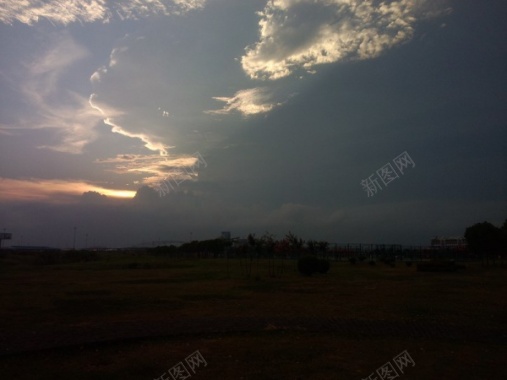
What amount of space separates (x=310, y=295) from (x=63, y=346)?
41.0ft

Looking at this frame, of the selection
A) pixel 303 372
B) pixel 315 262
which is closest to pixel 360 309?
pixel 303 372

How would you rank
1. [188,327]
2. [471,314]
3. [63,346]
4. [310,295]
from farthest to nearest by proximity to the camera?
1. [310,295]
2. [471,314]
3. [188,327]
4. [63,346]

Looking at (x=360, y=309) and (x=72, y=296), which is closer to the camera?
(x=360, y=309)

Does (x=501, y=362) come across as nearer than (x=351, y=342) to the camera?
Yes

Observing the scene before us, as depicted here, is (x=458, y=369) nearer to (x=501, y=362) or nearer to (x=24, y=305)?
(x=501, y=362)

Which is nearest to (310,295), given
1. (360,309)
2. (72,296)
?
(360,309)

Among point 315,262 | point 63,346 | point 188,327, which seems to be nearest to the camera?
point 63,346

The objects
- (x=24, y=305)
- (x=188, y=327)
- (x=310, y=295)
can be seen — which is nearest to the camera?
(x=188, y=327)

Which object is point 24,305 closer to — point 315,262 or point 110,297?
point 110,297

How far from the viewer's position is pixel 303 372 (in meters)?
8.30

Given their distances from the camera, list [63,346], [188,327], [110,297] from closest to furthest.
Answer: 1. [63,346]
2. [188,327]
3. [110,297]

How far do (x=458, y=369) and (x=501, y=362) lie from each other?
1.24 metres

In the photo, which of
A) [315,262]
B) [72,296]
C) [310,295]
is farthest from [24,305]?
[315,262]

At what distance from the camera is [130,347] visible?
10320 mm
